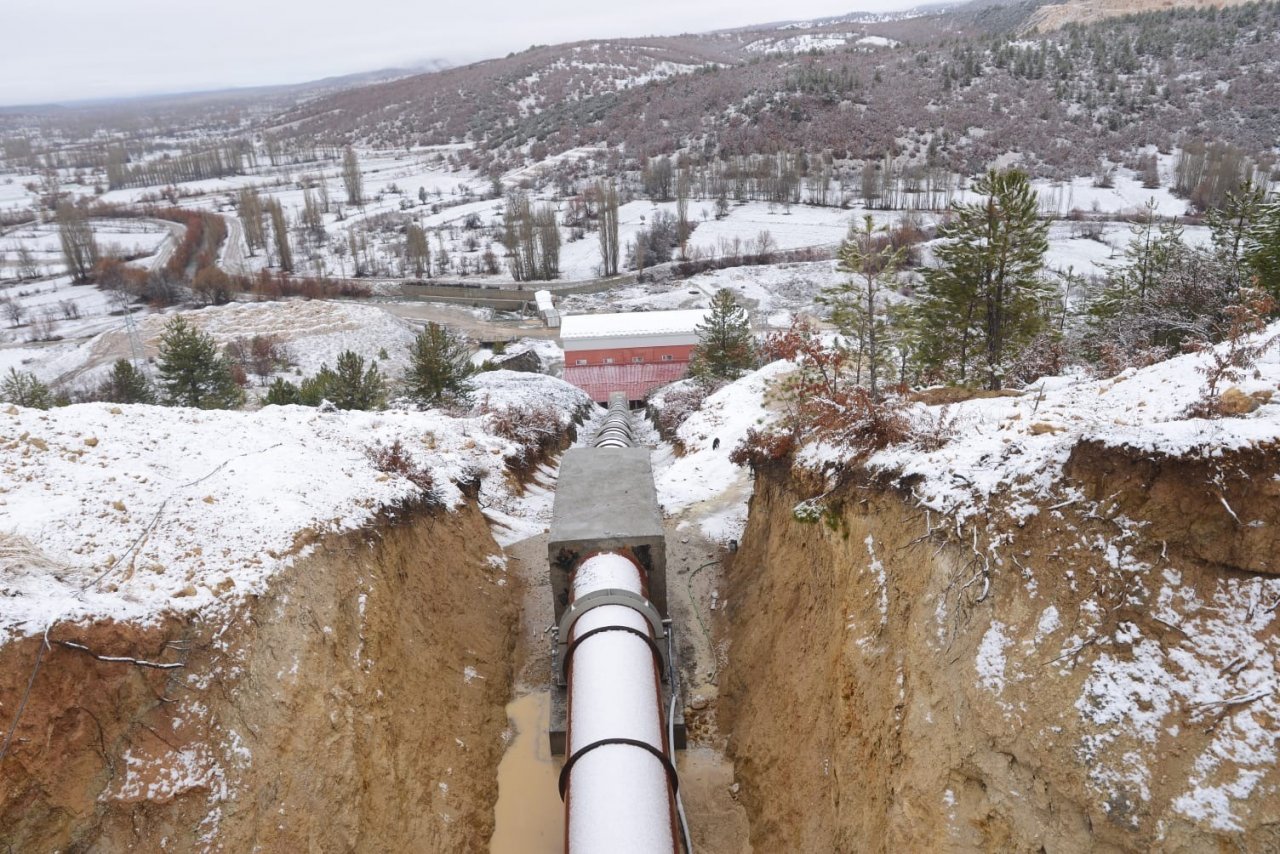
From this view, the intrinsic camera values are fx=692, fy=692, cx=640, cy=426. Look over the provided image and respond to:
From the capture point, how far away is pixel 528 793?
467 inches

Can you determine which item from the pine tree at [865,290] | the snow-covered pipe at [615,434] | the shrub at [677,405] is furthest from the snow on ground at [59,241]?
the pine tree at [865,290]

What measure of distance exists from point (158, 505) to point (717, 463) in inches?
693

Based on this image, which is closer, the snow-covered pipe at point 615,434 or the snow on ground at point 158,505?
the snow on ground at point 158,505

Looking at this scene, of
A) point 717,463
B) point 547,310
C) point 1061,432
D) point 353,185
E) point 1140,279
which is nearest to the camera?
point 1061,432

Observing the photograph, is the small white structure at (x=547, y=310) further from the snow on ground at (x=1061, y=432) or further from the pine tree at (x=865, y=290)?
the snow on ground at (x=1061, y=432)

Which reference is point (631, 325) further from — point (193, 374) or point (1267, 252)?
point (1267, 252)

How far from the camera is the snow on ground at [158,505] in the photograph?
29.3 ft

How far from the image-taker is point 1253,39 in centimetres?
11706

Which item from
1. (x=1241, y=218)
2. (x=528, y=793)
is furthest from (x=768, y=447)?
(x=1241, y=218)

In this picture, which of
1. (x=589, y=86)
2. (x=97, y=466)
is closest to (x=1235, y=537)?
(x=97, y=466)

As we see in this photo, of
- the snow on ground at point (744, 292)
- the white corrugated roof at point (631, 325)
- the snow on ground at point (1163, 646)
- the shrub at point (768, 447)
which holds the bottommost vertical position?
the snow on ground at point (744, 292)

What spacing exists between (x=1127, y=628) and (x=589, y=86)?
692 ft

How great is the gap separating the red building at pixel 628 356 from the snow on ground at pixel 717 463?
628 inches

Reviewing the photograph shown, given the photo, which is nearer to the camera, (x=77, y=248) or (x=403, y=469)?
(x=403, y=469)
